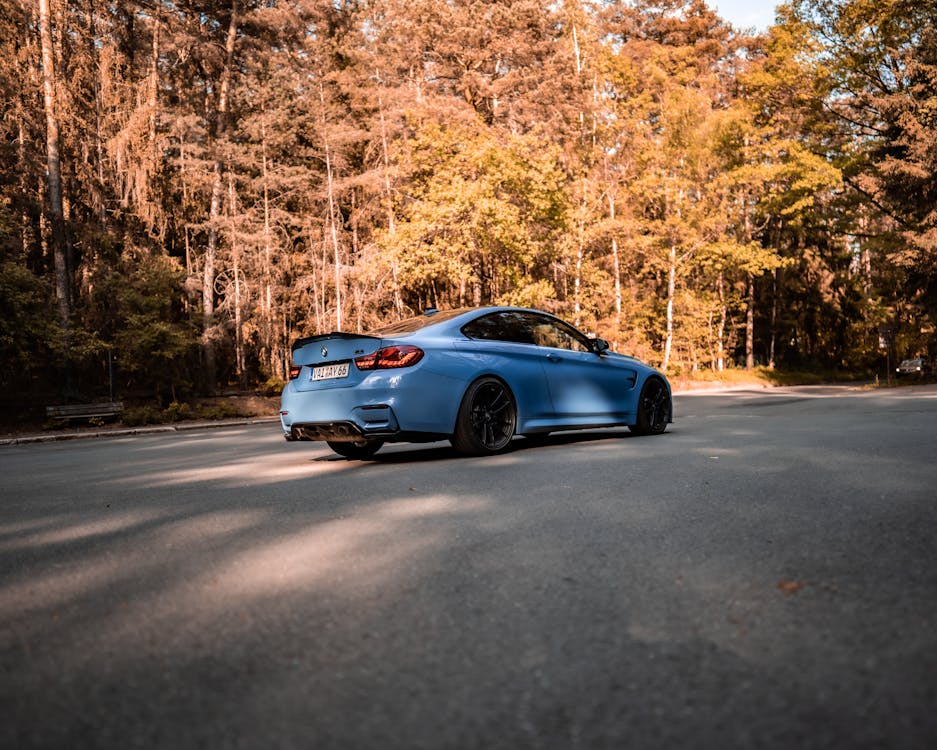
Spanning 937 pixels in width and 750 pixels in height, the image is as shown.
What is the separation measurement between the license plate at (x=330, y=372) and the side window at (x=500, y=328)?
1.32 meters

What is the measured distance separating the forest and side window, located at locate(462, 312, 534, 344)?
16.0 m

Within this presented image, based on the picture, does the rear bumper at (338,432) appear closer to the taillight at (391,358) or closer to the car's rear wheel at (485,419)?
the taillight at (391,358)

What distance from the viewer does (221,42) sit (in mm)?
31500

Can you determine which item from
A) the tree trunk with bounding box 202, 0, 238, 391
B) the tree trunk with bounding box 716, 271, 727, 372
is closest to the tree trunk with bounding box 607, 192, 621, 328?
the tree trunk with bounding box 716, 271, 727, 372

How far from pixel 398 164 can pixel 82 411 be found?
1450 cm

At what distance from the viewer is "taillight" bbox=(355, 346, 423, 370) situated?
7.53 m

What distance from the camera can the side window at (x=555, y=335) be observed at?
909 cm

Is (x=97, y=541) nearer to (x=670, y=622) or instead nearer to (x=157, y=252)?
(x=670, y=622)

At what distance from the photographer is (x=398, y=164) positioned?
28.9 meters

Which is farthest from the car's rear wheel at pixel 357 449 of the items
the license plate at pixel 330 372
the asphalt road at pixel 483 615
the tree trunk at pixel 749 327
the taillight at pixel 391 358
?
the tree trunk at pixel 749 327

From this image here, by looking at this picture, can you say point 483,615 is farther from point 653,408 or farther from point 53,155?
point 53,155

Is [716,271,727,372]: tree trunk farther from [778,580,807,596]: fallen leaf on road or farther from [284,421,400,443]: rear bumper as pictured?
[778,580,807,596]: fallen leaf on road

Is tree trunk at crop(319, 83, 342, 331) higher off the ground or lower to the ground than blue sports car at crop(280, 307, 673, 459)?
higher

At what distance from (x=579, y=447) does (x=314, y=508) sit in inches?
163
